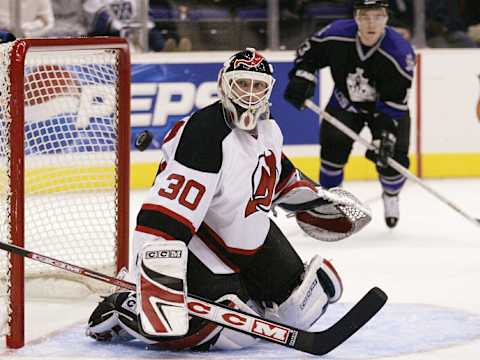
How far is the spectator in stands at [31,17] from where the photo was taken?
262 inches

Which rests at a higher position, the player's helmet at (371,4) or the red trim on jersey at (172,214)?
the player's helmet at (371,4)

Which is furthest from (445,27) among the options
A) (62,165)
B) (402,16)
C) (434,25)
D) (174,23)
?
(62,165)

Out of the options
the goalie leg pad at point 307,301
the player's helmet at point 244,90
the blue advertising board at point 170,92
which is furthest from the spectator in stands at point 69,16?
the player's helmet at point 244,90

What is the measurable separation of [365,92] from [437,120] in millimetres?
1716

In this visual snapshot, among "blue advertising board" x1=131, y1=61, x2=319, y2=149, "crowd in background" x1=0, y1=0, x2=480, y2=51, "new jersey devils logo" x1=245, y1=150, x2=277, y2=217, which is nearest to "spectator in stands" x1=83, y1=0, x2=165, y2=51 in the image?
"crowd in background" x1=0, y1=0, x2=480, y2=51

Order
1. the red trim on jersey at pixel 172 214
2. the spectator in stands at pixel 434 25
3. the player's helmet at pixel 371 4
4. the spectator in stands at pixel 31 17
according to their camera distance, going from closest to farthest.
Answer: the red trim on jersey at pixel 172 214, the player's helmet at pixel 371 4, the spectator in stands at pixel 31 17, the spectator in stands at pixel 434 25

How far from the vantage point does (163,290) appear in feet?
9.83

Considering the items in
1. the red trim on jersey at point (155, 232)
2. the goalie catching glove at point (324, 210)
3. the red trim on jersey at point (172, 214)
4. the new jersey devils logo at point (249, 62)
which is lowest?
the goalie catching glove at point (324, 210)

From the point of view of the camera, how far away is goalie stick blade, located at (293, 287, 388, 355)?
10.6ft

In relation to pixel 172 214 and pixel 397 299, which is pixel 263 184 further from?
pixel 397 299

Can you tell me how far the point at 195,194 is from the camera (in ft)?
10.3

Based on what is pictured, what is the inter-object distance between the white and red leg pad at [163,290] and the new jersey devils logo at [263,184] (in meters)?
0.32

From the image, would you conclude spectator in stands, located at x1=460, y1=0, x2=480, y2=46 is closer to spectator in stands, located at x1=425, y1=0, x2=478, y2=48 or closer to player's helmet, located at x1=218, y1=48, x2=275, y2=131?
spectator in stands, located at x1=425, y1=0, x2=478, y2=48

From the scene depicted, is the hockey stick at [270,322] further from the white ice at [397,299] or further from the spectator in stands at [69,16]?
the spectator in stands at [69,16]
